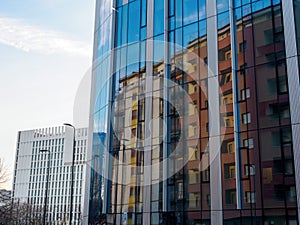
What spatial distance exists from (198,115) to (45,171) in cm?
10864

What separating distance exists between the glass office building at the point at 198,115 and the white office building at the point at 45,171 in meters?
88.1

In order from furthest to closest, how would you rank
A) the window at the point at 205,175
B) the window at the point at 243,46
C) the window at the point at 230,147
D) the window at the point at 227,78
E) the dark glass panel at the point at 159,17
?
the dark glass panel at the point at 159,17 < the window at the point at 227,78 < the window at the point at 205,175 < the window at the point at 243,46 < the window at the point at 230,147

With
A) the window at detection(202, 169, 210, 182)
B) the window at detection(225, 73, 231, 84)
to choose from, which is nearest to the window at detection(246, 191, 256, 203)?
the window at detection(202, 169, 210, 182)

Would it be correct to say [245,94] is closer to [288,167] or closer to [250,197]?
[288,167]

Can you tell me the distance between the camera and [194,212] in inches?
781

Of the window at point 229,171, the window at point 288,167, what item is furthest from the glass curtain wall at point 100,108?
the window at point 288,167

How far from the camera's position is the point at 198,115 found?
20812 mm

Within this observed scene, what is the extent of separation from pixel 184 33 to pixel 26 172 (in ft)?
366

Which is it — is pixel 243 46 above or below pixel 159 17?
below

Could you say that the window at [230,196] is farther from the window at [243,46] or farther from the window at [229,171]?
the window at [243,46]

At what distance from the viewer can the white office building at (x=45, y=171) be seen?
11481 centimetres

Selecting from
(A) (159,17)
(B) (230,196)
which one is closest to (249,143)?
(B) (230,196)

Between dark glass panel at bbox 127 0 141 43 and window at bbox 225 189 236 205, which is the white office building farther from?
window at bbox 225 189 236 205

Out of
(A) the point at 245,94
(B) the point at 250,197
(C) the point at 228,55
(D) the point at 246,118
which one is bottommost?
(B) the point at 250,197
